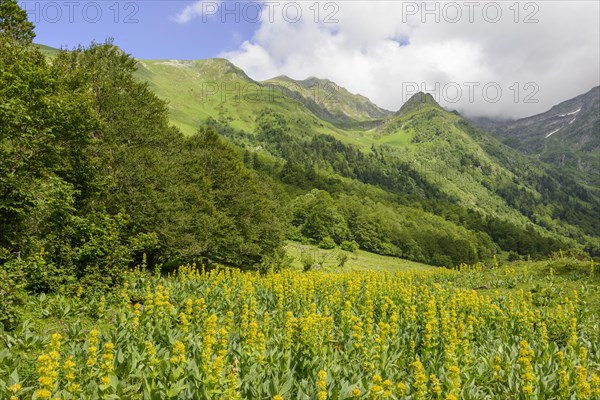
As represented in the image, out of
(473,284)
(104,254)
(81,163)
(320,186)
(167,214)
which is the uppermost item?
(320,186)

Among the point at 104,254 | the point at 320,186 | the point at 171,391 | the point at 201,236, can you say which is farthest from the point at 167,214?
the point at 320,186

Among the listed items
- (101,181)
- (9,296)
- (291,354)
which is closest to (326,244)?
(101,181)

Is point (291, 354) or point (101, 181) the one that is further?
point (101, 181)

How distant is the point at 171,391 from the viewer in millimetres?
5723

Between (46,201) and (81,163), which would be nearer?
(46,201)

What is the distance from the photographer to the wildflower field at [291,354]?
19.5ft

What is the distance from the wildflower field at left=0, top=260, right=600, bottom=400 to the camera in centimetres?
594

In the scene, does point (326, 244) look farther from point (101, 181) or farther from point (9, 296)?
point (9, 296)

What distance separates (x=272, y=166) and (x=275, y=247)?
11900 centimetres

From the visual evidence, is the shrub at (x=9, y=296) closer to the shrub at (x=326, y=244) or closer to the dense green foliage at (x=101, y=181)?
the dense green foliage at (x=101, y=181)

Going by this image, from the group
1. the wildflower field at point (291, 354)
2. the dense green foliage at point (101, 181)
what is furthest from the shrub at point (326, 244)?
the wildflower field at point (291, 354)

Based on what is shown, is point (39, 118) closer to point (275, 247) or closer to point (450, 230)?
point (275, 247)

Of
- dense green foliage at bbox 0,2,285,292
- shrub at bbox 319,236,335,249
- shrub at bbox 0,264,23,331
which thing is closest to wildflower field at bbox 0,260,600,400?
shrub at bbox 0,264,23,331

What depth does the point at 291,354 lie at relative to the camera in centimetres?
802
